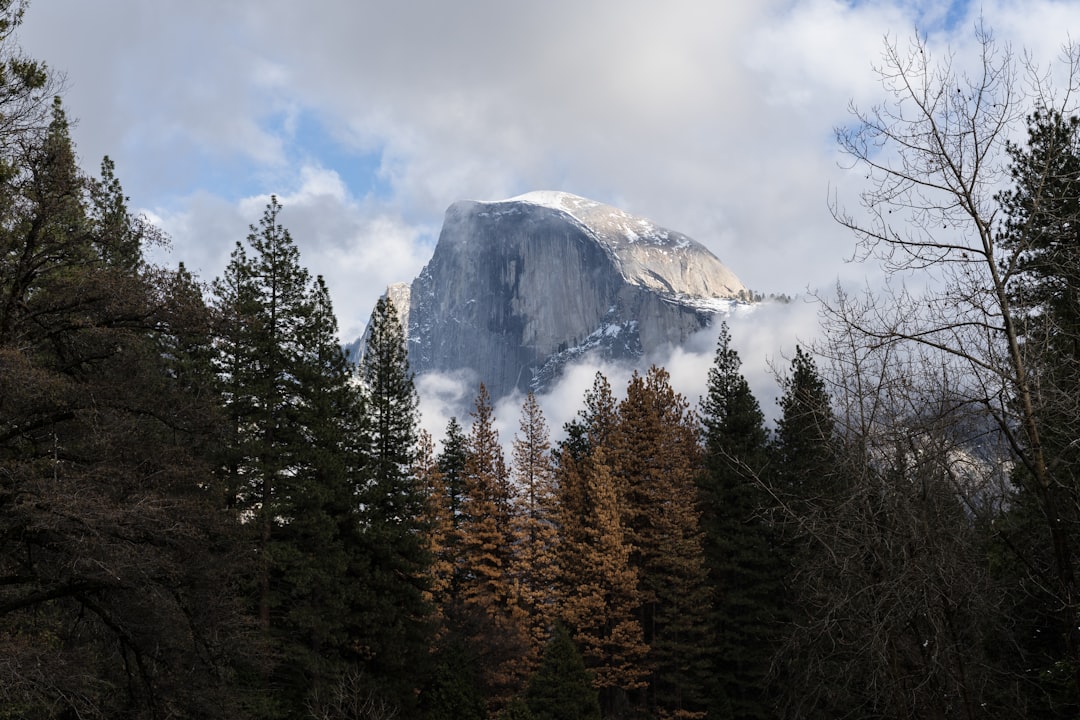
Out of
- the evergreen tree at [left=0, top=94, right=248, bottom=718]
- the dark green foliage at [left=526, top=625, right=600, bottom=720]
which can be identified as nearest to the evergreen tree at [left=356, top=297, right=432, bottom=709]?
the dark green foliage at [left=526, top=625, right=600, bottom=720]

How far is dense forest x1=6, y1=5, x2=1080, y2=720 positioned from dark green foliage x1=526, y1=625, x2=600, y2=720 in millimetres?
97

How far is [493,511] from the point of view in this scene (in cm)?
3800

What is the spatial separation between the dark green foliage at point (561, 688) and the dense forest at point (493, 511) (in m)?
0.10

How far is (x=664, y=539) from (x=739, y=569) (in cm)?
332

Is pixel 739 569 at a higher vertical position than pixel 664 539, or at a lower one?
lower

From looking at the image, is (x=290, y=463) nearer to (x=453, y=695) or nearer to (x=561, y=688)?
(x=453, y=695)

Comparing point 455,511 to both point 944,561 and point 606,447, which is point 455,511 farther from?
point 944,561

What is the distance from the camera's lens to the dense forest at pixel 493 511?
793cm

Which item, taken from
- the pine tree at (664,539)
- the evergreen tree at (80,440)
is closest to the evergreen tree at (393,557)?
the pine tree at (664,539)

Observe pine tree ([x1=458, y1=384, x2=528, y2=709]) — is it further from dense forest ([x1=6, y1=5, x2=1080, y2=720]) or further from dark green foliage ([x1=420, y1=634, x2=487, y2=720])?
dark green foliage ([x1=420, y1=634, x2=487, y2=720])

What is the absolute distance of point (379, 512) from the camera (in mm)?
27609

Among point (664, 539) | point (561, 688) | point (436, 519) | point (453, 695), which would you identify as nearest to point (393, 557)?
point (436, 519)

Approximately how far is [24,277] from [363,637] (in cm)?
1733

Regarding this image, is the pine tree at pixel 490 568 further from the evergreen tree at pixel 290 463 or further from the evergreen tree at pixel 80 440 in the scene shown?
the evergreen tree at pixel 80 440
